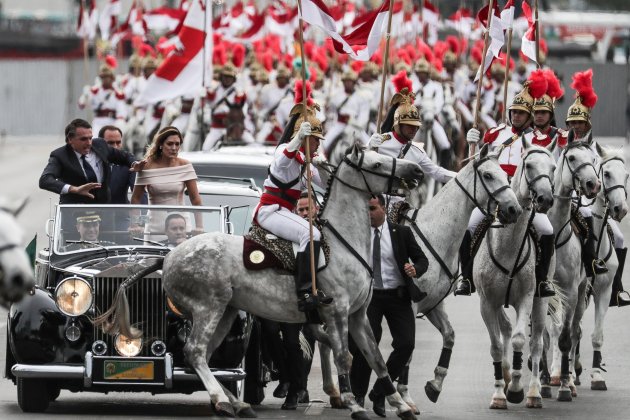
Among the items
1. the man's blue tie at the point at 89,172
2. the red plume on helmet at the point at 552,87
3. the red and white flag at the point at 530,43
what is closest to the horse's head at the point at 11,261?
the man's blue tie at the point at 89,172

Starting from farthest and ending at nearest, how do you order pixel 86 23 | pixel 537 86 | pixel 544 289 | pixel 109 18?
pixel 109 18 → pixel 86 23 → pixel 537 86 → pixel 544 289

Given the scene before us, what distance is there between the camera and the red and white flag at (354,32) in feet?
49.6

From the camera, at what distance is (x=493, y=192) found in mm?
14070

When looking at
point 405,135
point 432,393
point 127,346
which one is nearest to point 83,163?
point 405,135

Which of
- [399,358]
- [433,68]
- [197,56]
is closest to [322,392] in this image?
[399,358]

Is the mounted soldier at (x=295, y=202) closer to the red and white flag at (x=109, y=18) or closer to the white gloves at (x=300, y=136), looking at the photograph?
the white gloves at (x=300, y=136)

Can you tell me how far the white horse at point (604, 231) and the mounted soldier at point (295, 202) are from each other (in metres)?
3.16

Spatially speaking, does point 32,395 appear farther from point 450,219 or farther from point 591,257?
point 591,257

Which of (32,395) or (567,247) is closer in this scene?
(32,395)

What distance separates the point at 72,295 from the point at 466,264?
130 inches

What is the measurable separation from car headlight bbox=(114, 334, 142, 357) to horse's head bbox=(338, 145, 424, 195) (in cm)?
180

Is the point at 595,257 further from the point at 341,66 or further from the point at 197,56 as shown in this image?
the point at 341,66

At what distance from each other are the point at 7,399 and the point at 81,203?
1.91 metres

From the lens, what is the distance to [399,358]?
13812 mm
